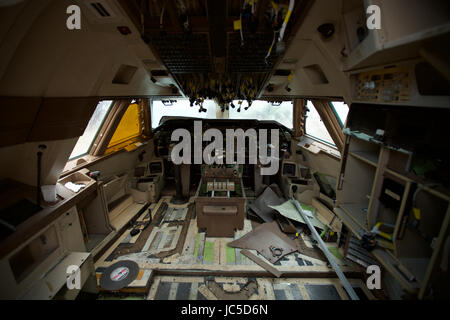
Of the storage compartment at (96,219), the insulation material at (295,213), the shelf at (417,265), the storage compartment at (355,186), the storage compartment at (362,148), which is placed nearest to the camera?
the shelf at (417,265)

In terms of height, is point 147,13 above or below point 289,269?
above

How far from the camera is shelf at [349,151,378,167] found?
81.0 inches

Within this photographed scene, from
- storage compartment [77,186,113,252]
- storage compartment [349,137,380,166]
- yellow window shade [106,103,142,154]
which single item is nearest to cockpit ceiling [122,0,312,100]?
storage compartment [349,137,380,166]

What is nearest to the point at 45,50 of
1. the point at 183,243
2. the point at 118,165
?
the point at 183,243

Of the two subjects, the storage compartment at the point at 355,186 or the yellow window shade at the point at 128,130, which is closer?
the storage compartment at the point at 355,186

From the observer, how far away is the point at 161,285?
2.64m

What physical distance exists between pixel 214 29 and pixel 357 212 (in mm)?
2528

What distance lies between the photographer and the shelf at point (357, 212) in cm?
214

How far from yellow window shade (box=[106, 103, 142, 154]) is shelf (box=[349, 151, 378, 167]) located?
4.53 meters

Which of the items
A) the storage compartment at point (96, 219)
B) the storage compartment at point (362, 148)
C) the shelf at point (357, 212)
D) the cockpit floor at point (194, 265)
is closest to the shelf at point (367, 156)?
the storage compartment at point (362, 148)

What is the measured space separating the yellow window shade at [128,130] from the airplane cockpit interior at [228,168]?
40 centimetres

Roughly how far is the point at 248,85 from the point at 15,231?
11.0ft

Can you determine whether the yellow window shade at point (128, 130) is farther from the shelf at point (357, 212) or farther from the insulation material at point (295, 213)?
the shelf at point (357, 212)
